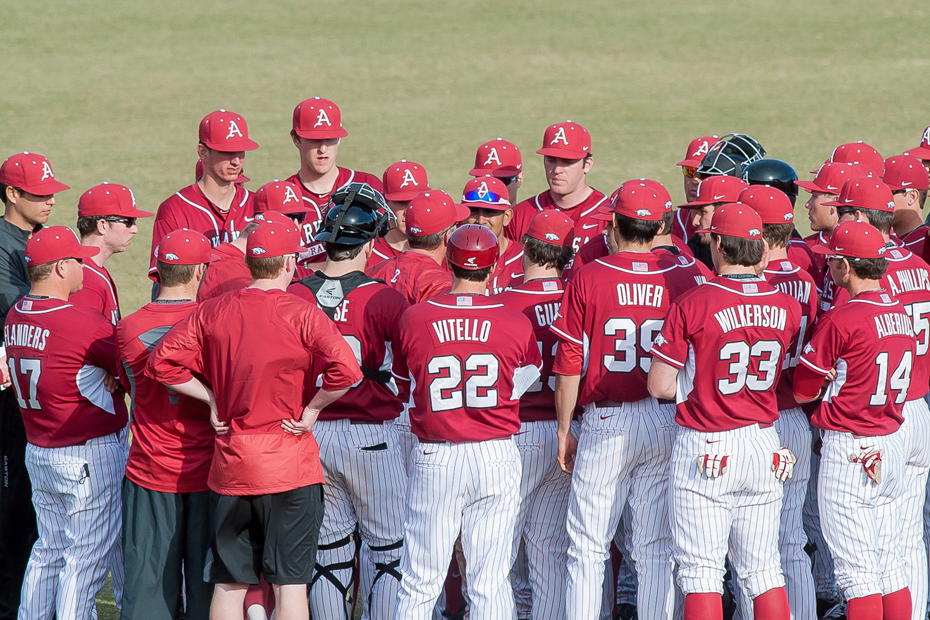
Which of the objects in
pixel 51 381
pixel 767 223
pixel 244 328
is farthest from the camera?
pixel 767 223

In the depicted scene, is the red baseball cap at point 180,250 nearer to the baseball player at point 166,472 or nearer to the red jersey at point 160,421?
the baseball player at point 166,472

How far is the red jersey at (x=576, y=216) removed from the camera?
6.83m

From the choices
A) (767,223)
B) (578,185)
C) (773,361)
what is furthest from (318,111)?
(773,361)

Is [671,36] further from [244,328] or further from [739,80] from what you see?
[244,328]

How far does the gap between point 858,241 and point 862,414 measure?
31.9 inches

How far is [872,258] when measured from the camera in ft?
16.5

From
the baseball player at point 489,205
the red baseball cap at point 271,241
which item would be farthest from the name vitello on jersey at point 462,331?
the baseball player at point 489,205

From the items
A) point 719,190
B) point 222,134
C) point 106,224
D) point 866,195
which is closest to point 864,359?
point 866,195

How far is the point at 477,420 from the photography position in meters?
4.89

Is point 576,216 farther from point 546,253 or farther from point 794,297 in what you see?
point 794,297

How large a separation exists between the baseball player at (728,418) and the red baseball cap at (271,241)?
5.62ft

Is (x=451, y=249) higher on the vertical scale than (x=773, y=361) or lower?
higher

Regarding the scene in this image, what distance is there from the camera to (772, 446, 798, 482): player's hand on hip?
4.90 meters

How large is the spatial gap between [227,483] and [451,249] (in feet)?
4.71
